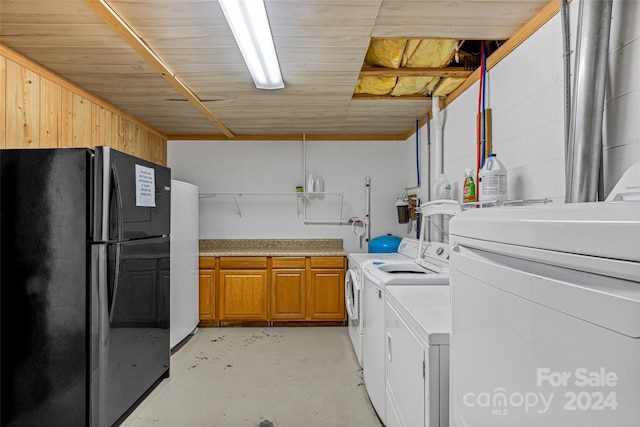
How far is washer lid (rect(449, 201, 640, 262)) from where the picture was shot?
1.30 feet

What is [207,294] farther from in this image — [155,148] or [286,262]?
[155,148]

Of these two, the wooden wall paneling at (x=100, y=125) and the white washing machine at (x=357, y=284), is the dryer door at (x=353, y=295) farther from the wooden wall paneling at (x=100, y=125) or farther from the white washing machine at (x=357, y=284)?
the wooden wall paneling at (x=100, y=125)

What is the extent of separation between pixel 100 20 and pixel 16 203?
1.08m

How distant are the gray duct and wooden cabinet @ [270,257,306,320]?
2.93 metres

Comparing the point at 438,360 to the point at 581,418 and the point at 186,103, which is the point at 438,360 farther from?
the point at 186,103

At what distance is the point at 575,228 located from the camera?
0.47 metres

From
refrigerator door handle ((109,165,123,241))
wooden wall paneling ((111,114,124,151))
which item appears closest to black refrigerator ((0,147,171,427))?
refrigerator door handle ((109,165,123,241))

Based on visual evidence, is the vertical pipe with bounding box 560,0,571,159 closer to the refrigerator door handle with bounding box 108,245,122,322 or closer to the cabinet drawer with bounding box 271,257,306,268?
the refrigerator door handle with bounding box 108,245,122,322

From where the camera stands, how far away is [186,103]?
10.3 feet

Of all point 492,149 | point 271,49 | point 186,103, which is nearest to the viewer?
point 271,49

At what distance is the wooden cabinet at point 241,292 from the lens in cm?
387

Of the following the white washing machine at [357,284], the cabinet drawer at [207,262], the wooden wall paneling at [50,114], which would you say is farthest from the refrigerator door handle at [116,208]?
the cabinet drawer at [207,262]

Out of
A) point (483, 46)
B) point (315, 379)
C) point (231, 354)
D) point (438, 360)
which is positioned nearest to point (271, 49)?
point (483, 46)

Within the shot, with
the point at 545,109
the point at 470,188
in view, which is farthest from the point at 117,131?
the point at 545,109
